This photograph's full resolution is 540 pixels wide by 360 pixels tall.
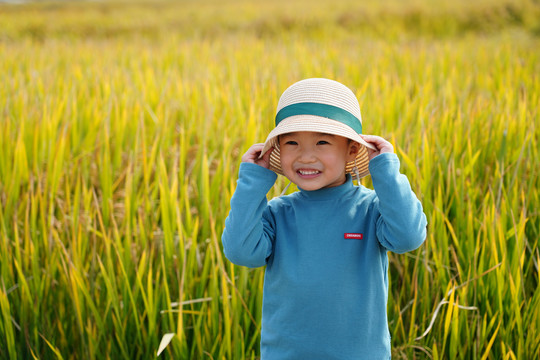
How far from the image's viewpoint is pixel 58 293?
1.34m

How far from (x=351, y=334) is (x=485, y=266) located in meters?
0.73

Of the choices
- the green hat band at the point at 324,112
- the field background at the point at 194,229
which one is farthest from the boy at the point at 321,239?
the field background at the point at 194,229

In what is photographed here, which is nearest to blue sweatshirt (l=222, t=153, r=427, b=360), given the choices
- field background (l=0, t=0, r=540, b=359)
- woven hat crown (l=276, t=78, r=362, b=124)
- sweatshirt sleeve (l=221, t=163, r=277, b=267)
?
sweatshirt sleeve (l=221, t=163, r=277, b=267)

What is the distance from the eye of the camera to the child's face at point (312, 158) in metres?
0.76

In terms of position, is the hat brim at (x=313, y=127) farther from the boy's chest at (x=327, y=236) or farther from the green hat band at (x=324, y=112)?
the boy's chest at (x=327, y=236)

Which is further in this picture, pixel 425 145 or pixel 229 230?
pixel 425 145

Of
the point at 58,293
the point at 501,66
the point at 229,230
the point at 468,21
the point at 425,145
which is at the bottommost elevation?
the point at 58,293

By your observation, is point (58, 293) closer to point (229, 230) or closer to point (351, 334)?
point (229, 230)

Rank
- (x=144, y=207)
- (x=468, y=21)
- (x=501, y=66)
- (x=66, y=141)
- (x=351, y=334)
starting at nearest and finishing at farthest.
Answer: (x=351, y=334) < (x=144, y=207) < (x=66, y=141) < (x=501, y=66) < (x=468, y=21)

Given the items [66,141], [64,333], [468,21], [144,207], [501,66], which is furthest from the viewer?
[468,21]

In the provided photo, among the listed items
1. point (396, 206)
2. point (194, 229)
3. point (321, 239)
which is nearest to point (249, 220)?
point (321, 239)

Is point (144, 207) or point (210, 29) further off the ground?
point (210, 29)

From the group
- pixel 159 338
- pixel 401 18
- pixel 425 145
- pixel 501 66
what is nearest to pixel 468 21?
pixel 401 18

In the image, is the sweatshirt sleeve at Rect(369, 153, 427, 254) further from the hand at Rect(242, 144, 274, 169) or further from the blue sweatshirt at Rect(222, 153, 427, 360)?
the hand at Rect(242, 144, 274, 169)
